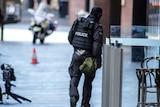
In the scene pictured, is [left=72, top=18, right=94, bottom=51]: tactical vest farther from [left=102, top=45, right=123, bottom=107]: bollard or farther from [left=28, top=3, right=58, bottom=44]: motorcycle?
[left=28, top=3, right=58, bottom=44]: motorcycle

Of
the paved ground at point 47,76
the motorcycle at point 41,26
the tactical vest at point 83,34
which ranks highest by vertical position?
the tactical vest at point 83,34

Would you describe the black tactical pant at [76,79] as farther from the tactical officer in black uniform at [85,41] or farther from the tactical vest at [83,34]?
the tactical vest at [83,34]

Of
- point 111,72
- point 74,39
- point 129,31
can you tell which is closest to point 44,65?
point 129,31

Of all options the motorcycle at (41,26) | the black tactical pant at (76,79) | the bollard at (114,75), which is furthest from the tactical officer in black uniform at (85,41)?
the motorcycle at (41,26)

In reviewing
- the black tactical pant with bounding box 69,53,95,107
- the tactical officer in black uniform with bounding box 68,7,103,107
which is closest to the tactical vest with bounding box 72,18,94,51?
the tactical officer in black uniform with bounding box 68,7,103,107

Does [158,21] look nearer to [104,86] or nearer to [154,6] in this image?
[154,6]

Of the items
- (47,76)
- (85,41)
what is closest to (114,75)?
(85,41)

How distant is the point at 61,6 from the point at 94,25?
116ft

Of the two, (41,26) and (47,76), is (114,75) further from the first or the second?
(41,26)

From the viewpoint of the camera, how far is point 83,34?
7934mm

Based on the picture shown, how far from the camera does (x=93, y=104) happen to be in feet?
30.9

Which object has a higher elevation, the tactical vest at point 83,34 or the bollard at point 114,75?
the tactical vest at point 83,34

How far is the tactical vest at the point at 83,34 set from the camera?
25.8 ft

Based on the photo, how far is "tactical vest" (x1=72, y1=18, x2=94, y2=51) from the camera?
7.85 m
